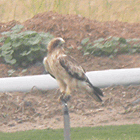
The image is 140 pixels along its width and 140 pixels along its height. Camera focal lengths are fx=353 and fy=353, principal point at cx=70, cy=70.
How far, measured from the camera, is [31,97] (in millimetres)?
5703

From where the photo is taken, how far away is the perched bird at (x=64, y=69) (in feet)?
12.6

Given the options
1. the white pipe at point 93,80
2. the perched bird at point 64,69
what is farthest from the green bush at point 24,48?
the perched bird at point 64,69

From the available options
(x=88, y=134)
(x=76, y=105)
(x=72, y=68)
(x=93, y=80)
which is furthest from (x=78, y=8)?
(x=72, y=68)

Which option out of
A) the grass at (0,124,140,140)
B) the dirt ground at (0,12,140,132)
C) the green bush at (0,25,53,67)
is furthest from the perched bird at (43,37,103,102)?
the green bush at (0,25,53,67)

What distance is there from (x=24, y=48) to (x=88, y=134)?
259 centimetres

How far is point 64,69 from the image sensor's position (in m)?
3.90

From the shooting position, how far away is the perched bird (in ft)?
12.6

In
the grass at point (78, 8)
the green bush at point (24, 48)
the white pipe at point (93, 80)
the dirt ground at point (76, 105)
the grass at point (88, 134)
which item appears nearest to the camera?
the grass at point (88, 134)

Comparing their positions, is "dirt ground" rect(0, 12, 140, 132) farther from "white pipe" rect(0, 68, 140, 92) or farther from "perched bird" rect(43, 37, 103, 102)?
"perched bird" rect(43, 37, 103, 102)

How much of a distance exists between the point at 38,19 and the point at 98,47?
1800 mm

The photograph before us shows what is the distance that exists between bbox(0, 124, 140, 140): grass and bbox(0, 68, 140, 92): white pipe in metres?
0.88

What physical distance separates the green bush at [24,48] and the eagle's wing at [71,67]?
8.63ft

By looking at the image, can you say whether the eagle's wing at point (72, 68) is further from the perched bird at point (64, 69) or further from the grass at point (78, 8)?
the grass at point (78, 8)

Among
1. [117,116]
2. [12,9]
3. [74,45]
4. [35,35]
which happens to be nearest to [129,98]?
[117,116]
